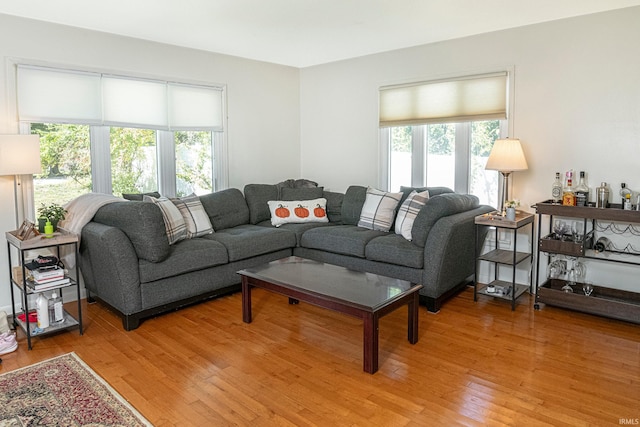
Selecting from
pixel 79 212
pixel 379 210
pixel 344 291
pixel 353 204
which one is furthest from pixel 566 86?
pixel 79 212

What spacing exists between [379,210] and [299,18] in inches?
73.4

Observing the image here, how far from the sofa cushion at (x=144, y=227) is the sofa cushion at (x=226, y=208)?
3.52 ft

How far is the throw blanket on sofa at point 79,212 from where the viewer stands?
11.9 feet

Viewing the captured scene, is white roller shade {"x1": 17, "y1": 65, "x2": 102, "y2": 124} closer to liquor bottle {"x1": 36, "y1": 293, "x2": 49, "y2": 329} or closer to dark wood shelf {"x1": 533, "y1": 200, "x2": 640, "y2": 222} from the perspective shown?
liquor bottle {"x1": 36, "y1": 293, "x2": 49, "y2": 329}

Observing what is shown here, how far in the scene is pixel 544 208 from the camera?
3668 mm

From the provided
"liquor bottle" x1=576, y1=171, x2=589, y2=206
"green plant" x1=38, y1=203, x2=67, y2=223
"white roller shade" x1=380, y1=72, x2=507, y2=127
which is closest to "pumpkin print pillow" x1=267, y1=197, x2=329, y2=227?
"white roller shade" x1=380, y1=72, x2=507, y2=127

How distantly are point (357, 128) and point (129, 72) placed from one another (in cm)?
245

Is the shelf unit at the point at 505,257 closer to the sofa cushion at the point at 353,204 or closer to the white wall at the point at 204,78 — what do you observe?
the sofa cushion at the point at 353,204

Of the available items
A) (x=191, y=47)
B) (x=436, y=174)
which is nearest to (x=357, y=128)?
(x=436, y=174)

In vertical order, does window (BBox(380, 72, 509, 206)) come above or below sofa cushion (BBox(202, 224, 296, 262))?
above

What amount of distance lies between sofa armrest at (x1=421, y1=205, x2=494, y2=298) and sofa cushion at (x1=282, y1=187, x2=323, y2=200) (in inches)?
69.2

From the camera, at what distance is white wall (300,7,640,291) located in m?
3.62

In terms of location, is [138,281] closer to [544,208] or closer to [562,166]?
[544,208]

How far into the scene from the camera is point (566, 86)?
3.88 meters
